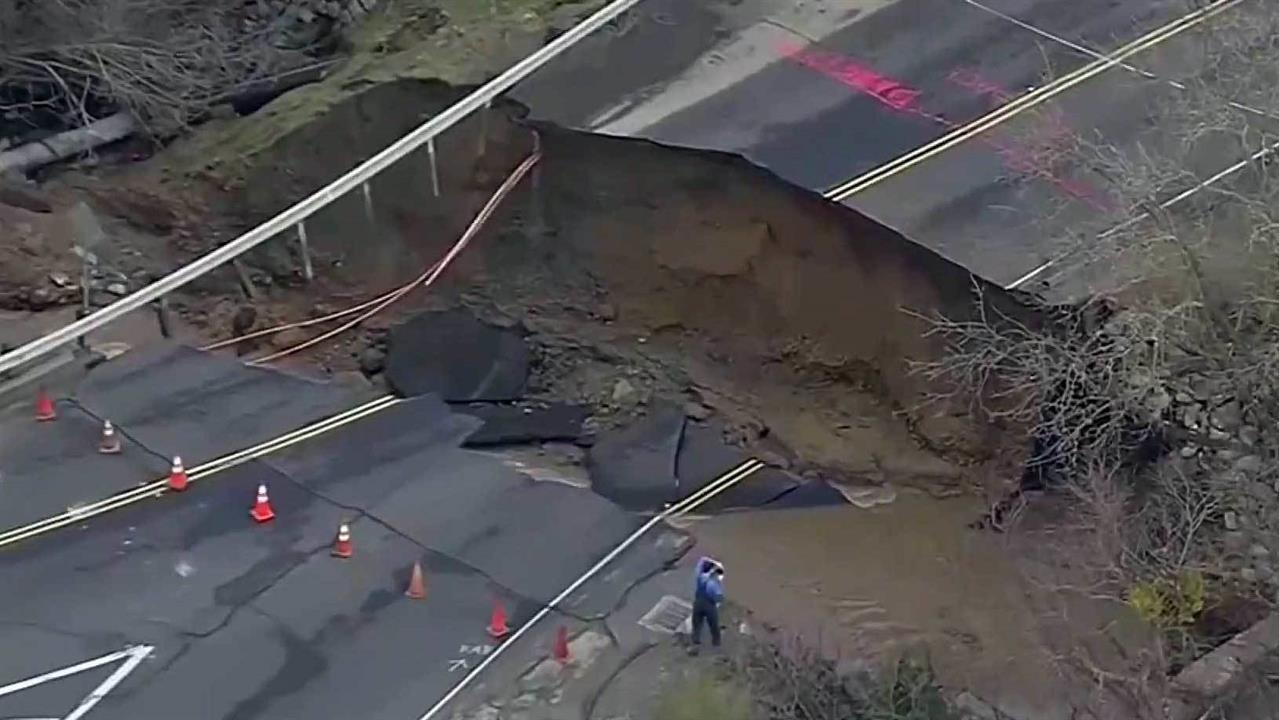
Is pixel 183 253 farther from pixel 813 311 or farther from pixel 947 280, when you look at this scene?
pixel 947 280

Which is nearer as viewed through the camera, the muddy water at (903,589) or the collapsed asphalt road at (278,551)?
the collapsed asphalt road at (278,551)

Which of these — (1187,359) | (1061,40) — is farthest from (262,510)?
(1061,40)

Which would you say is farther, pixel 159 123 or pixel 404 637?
pixel 159 123

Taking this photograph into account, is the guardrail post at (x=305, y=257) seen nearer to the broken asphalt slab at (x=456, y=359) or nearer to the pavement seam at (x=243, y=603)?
the broken asphalt slab at (x=456, y=359)

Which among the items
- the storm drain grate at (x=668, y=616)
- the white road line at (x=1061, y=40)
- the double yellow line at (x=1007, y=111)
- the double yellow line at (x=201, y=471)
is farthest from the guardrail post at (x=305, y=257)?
the white road line at (x=1061, y=40)

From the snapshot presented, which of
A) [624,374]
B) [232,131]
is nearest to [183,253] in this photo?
[232,131]

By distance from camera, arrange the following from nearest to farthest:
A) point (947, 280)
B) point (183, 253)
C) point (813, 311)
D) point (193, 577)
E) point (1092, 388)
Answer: point (1092, 388) < point (193, 577) < point (947, 280) < point (813, 311) < point (183, 253)
